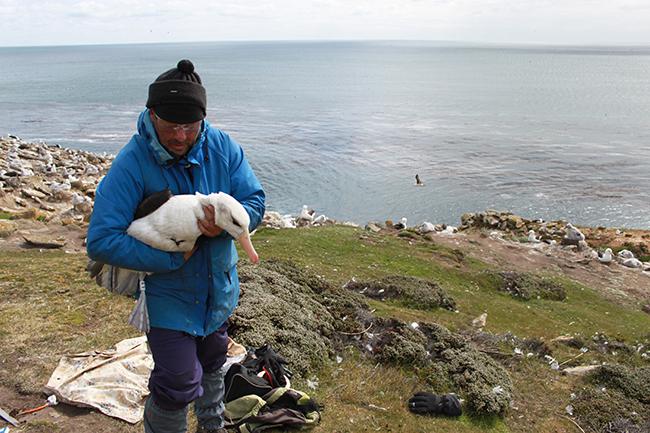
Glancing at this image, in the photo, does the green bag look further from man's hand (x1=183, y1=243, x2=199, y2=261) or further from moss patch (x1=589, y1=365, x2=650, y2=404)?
moss patch (x1=589, y1=365, x2=650, y2=404)

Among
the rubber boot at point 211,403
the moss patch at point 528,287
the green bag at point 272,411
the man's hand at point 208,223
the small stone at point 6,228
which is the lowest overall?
the moss patch at point 528,287

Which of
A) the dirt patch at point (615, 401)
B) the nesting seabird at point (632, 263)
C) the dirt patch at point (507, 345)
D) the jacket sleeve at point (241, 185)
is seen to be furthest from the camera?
the nesting seabird at point (632, 263)

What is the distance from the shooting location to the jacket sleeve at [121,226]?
3.74 meters

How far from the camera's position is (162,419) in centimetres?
424

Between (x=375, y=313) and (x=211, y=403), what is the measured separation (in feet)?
18.2

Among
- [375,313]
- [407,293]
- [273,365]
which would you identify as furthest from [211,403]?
[407,293]

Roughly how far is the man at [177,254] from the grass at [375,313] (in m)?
1.85

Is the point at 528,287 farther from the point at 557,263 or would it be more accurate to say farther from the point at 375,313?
the point at 375,313

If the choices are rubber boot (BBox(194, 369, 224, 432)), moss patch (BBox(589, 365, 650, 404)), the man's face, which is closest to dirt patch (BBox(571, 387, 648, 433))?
moss patch (BBox(589, 365, 650, 404))

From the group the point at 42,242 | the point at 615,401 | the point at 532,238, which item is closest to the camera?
the point at 615,401

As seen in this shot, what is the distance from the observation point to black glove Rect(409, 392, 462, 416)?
7008 millimetres

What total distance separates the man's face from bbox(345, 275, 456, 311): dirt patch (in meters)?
8.40

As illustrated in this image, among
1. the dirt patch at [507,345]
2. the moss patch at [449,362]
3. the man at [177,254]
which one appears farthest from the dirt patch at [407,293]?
the man at [177,254]

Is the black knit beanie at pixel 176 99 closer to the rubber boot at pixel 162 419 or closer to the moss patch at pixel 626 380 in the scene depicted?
the rubber boot at pixel 162 419
